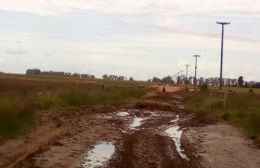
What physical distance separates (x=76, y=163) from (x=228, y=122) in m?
18.8

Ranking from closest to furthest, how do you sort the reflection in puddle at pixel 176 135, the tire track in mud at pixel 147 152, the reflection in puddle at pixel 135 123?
1. the tire track in mud at pixel 147 152
2. the reflection in puddle at pixel 176 135
3. the reflection in puddle at pixel 135 123

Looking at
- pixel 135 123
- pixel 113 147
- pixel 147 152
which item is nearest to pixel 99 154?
pixel 147 152

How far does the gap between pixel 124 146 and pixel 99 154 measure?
6.90 ft

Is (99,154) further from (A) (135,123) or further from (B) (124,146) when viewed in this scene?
(A) (135,123)

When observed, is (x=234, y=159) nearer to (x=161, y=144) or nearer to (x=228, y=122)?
(x=161, y=144)

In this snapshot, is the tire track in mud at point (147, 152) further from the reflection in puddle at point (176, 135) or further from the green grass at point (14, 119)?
the green grass at point (14, 119)

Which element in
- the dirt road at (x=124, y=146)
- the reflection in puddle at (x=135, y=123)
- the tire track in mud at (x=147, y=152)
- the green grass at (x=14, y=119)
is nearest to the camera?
the tire track in mud at (x=147, y=152)

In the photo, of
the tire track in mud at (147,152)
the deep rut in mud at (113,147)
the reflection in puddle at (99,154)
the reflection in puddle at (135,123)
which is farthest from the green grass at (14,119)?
the reflection in puddle at (135,123)

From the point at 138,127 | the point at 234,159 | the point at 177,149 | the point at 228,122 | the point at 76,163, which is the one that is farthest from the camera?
the point at 228,122

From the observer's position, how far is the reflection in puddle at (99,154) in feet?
47.3

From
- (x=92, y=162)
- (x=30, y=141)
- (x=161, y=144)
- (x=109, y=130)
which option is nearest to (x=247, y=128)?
(x=109, y=130)

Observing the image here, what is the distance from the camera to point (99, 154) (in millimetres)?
16375

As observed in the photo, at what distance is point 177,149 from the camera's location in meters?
18.5

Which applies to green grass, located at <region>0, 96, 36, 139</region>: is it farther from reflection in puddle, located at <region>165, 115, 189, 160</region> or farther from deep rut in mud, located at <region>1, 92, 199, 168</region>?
reflection in puddle, located at <region>165, 115, 189, 160</region>
